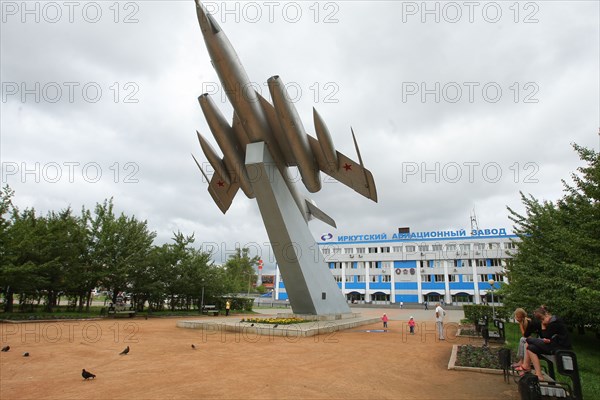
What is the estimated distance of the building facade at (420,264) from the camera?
5031cm

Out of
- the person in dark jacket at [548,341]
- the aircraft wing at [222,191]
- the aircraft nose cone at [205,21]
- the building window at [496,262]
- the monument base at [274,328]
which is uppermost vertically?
the aircraft nose cone at [205,21]

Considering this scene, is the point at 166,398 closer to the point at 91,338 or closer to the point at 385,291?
the point at 91,338

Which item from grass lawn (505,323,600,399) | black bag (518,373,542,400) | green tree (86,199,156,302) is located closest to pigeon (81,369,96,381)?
black bag (518,373,542,400)

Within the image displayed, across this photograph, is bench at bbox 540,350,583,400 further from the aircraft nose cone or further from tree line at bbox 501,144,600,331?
the aircraft nose cone

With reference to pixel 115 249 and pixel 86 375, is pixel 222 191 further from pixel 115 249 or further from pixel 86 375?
pixel 86 375

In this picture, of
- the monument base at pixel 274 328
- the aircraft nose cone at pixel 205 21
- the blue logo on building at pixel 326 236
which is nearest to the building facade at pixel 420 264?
the blue logo on building at pixel 326 236

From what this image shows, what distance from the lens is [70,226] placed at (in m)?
22.0

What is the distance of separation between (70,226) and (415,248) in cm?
4677

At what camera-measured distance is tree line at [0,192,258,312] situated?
1802 cm

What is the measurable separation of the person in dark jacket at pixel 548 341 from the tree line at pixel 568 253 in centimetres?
194

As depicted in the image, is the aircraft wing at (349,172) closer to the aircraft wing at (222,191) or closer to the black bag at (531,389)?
the aircraft wing at (222,191)

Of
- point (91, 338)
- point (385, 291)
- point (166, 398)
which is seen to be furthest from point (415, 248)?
point (166, 398)

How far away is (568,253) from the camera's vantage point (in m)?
8.93

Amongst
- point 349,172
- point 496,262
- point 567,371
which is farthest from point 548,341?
point 496,262
